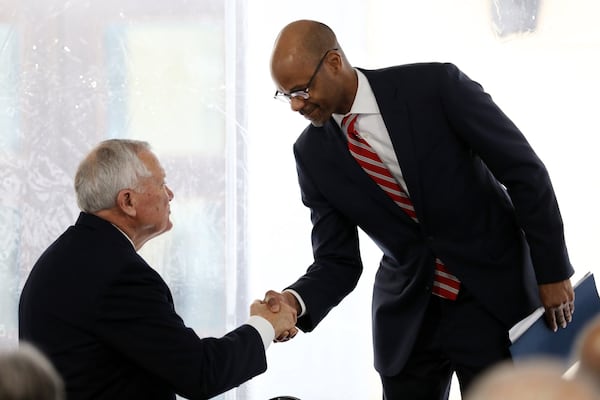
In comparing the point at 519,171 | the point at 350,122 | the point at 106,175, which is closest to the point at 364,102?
the point at 350,122

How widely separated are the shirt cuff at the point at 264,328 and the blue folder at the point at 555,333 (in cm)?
56

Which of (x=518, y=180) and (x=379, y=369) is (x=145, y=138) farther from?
(x=518, y=180)

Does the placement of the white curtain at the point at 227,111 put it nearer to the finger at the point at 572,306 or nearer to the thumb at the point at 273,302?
the thumb at the point at 273,302

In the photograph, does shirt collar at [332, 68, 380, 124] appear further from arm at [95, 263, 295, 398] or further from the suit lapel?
arm at [95, 263, 295, 398]

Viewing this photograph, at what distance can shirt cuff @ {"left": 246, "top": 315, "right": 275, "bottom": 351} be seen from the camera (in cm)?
205

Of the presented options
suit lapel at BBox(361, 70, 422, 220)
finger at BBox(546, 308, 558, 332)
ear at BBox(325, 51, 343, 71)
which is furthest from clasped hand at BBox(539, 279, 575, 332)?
ear at BBox(325, 51, 343, 71)

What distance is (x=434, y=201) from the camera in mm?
2035

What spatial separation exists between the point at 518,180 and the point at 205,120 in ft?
5.44

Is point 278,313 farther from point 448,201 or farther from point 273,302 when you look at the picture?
point 448,201

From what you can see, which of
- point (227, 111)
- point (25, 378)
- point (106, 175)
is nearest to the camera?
point (25, 378)

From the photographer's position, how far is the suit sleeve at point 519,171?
6.40 feet

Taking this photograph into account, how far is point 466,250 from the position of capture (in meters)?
2.04

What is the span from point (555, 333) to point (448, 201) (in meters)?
0.37

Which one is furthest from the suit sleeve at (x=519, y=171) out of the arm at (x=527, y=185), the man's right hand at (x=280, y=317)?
the man's right hand at (x=280, y=317)
